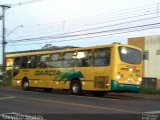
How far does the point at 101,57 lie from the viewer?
1078 inches

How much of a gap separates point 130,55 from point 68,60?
472 centimetres

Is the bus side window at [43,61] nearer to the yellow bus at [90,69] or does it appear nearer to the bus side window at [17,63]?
the yellow bus at [90,69]

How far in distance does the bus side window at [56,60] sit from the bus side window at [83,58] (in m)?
2.08

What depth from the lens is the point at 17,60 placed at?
3612 cm

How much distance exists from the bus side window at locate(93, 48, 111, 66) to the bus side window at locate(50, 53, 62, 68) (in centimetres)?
386

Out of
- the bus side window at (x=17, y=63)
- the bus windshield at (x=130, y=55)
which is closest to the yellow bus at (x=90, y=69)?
the bus windshield at (x=130, y=55)

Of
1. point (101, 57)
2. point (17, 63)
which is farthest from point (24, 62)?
point (101, 57)

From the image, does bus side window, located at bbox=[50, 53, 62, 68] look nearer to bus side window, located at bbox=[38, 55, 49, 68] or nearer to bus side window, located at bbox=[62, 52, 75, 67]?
bus side window, located at bbox=[62, 52, 75, 67]

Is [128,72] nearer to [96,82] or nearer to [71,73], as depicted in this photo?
[96,82]

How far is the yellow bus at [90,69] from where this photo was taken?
26.5 m

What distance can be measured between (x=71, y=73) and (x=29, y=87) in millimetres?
5991

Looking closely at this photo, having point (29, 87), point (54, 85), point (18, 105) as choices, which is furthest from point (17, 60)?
point (18, 105)

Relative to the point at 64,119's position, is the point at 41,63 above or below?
above

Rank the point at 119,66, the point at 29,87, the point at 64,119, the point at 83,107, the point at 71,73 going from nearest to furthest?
the point at 64,119, the point at 83,107, the point at 119,66, the point at 71,73, the point at 29,87
